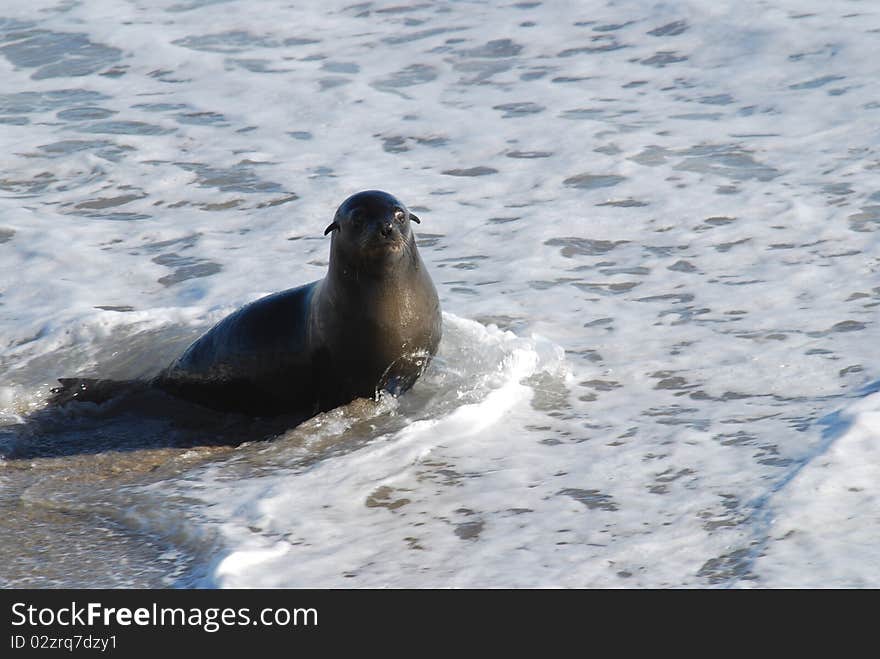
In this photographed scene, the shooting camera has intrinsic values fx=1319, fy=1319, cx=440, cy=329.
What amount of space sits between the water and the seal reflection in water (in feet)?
0.57

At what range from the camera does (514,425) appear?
218 inches

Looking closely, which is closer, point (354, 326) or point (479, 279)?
point (354, 326)

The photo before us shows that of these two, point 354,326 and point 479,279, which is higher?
point 354,326

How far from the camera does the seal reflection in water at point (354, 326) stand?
18.7ft

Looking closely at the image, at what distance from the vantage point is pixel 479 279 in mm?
7492

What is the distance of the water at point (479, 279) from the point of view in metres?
4.47

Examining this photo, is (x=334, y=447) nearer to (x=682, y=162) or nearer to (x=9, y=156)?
(x=682, y=162)

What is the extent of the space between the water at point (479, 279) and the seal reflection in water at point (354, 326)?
0.57 feet

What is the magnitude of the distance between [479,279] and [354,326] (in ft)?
6.18

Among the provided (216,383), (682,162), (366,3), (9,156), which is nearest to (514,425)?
(216,383)

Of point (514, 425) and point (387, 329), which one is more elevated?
point (387, 329)

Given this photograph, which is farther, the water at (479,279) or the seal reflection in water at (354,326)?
the seal reflection in water at (354,326)
